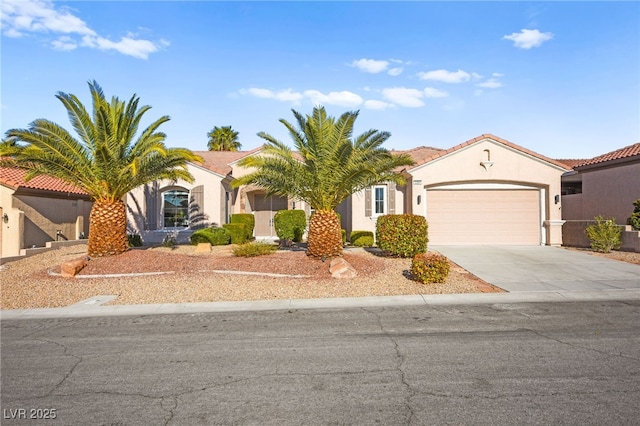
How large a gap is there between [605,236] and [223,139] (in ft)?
107

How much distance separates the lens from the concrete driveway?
10.5 metres

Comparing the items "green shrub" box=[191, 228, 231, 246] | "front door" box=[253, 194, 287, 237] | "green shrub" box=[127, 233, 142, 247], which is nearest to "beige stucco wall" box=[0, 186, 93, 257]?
"green shrub" box=[127, 233, 142, 247]

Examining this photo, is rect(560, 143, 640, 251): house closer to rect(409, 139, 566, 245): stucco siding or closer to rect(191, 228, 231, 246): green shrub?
rect(409, 139, 566, 245): stucco siding

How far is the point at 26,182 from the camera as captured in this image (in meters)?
15.5

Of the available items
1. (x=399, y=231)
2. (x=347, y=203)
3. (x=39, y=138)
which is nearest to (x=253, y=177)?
(x=399, y=231)

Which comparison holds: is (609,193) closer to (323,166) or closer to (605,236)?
(605,236)

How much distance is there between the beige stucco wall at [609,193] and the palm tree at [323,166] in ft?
37.2

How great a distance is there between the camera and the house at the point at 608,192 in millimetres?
17594

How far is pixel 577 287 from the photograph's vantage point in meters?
10.3

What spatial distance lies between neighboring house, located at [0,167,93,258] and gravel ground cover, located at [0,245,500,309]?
2.02m

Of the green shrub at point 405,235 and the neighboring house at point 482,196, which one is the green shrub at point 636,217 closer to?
the neighboring house at point 482,196

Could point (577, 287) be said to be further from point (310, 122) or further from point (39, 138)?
point (39, 138)

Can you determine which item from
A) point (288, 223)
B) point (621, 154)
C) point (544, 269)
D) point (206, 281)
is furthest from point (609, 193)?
point (206, 281)

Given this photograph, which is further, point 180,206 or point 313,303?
point 180,206
